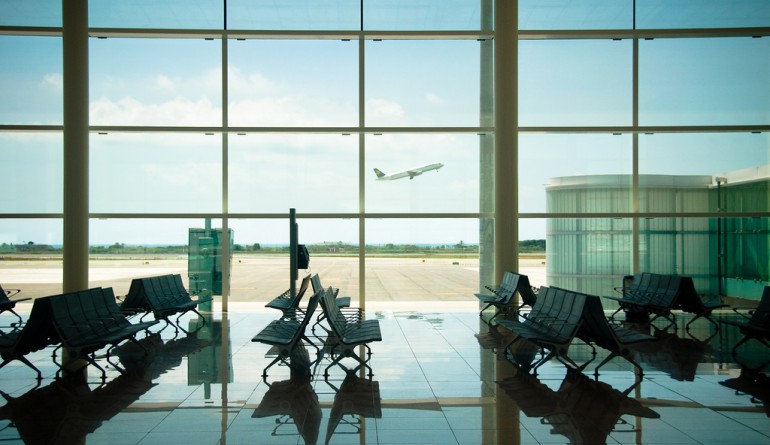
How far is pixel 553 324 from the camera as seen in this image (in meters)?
6.50

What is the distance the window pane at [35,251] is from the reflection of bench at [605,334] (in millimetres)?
10102

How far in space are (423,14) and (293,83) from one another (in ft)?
10.2

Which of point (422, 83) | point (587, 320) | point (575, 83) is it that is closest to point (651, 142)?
point (575, 83)

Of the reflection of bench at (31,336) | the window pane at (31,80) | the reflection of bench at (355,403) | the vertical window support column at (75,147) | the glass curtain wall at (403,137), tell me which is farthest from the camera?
the glass curtain wall at (403,137)

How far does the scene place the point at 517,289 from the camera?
29.4 ft

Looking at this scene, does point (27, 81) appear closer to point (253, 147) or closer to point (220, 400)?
point (253, 147)

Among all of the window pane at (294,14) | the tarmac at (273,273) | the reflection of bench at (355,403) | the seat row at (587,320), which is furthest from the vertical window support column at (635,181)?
the reflection of bench at (355,403)

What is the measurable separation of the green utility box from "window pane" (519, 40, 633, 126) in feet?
22.6

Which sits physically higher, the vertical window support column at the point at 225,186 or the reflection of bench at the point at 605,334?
the vertical window support column at the point at 225,186

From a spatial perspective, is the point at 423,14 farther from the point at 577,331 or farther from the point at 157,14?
the point at 577,331

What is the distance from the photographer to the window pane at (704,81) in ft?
37.2

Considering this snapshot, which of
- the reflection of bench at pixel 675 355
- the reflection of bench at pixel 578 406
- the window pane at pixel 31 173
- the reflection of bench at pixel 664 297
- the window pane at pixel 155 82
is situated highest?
the window pane at pixel 155 82

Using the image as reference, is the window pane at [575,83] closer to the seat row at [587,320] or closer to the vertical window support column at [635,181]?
the vertical window support column at [635,181]

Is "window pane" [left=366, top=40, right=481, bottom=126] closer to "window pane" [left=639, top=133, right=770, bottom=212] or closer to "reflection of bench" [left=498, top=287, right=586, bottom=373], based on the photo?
"window pane" [left=639, top=133, right=770, bottom=212]
